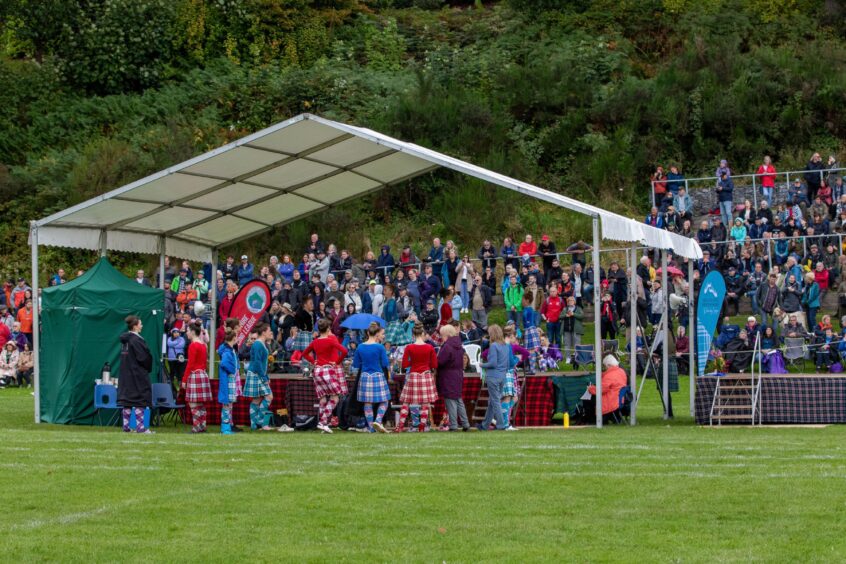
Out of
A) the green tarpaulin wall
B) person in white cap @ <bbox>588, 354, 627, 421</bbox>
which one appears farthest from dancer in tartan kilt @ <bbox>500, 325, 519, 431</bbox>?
the green tarpaulin wall

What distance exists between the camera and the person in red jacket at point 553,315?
28859 millimetres

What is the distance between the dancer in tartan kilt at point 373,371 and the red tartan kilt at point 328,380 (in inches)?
10.9

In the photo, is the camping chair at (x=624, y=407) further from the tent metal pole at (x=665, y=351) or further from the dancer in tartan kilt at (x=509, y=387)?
the dancer in tartan kilt at (x=509, y=387)

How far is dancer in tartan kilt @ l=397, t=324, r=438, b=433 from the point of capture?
730 inches

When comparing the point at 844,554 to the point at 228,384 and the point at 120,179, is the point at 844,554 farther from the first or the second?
the point at 120,179

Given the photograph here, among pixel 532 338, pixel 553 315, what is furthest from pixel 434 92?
pixel 532 338

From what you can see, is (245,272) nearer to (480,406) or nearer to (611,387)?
(480,406)

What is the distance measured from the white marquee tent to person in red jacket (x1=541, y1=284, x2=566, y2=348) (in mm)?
6750

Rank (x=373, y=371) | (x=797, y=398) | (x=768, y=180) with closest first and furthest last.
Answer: (x=373, y=371) < (x=797, y=398) < (x=768, y=180)

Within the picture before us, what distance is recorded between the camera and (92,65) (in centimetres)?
5059

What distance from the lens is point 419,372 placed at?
18.6m

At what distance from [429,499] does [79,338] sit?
10351 mm

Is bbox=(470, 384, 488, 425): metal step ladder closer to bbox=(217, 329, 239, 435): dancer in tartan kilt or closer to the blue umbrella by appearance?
the blue umbrella

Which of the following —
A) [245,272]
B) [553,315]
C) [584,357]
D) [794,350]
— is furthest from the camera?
[245,272]
